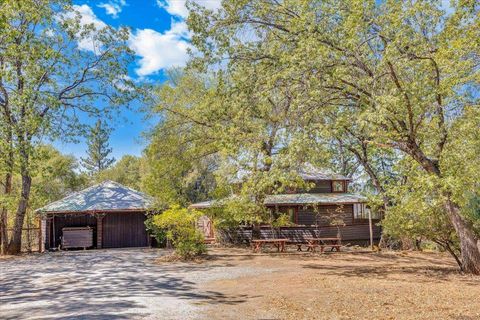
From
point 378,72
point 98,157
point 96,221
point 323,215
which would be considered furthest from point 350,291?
point 98,157

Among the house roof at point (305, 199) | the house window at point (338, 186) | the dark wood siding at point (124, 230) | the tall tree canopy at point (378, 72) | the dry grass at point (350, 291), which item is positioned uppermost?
the tall tree canopy at point (378, 72)

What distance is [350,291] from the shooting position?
10164 mm

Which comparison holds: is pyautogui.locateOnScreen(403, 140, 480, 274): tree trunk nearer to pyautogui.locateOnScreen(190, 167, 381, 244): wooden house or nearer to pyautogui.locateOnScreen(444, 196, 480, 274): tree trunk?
pyautogui.locateOnScreen(444, 196, 480, 274): tree trunk

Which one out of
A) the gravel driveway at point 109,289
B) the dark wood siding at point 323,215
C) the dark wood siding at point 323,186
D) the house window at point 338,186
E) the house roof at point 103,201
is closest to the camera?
the gravel driveway at point 109,289

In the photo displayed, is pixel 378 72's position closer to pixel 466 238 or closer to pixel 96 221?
pixel 466 238

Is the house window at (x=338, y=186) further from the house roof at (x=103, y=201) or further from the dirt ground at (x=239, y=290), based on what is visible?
the house roof at (x=103, y=201)

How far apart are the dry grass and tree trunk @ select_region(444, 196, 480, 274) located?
1.71 ft

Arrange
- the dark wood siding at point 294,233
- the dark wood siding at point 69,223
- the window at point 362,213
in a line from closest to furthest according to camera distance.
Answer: the dark wood siding at point 69,223, the dark wood siding at point 294,233, the window at point 362,213

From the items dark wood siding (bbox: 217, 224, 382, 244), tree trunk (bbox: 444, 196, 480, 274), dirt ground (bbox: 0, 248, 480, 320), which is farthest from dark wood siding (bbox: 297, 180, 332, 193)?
tree trunk (bbox: 444, 196, 480, 274)

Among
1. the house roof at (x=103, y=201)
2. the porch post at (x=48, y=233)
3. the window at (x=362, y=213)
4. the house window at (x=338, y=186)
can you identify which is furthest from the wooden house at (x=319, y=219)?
the porch post at (x=48, y=233)

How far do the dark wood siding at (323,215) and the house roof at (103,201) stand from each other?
390 inches

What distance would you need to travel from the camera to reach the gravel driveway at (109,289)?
812 cm

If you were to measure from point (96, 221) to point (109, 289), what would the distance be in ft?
51.5

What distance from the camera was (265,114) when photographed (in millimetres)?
21188
